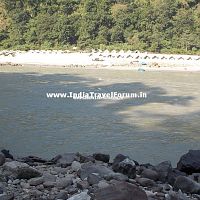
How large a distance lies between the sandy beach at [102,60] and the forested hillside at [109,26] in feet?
13.2

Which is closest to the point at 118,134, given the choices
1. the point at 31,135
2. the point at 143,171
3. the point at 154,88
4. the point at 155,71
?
the point at 31,135

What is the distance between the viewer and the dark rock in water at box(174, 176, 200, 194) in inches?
257

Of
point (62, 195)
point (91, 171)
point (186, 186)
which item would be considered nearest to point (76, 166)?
point (91, 171)

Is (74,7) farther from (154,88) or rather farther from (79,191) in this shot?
(79,191)

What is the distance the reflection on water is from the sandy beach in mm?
16769

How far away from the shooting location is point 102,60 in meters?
45.2

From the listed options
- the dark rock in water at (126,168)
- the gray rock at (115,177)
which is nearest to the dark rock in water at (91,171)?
the gray rock at (115,177)

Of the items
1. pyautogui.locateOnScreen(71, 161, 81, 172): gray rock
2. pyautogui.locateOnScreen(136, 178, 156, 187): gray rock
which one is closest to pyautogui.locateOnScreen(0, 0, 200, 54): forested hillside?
pyautogui.locateOnScreen(71, 161, 81, 172): gray rock

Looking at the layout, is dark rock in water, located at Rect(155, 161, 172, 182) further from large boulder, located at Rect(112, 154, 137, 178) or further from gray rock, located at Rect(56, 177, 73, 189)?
gray rock, located at Rect(56, 177, 73, 189)

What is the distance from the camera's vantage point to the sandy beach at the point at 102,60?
4191 centimetres

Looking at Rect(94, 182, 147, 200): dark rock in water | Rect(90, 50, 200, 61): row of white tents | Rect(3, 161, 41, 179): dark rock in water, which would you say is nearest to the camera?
Rect(94, 182, 147, 200): dark rock in water

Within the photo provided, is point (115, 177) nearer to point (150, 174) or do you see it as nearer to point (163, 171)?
point (150, 174)

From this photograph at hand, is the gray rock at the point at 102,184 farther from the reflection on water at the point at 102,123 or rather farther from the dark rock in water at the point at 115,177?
the reflection on water at the point at 102,123

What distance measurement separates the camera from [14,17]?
57.1 meters
